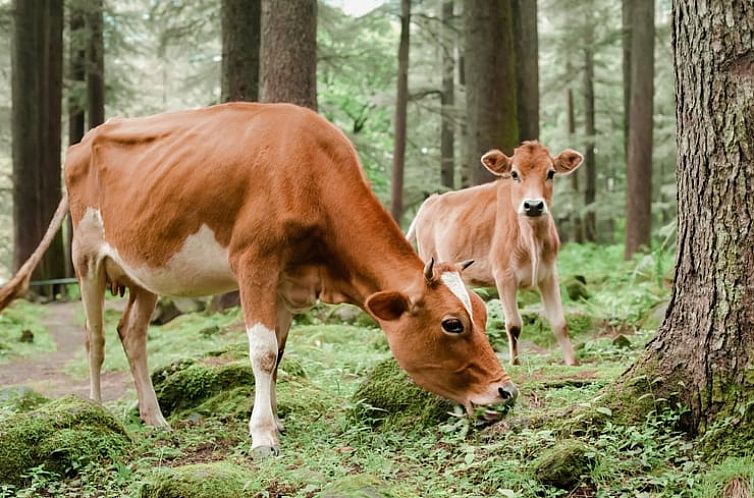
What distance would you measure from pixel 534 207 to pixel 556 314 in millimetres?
1158

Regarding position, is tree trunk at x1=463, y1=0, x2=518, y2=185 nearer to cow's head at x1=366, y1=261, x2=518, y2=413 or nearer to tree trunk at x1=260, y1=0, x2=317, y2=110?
tree trunk at x1=260, y1=0, x2=317, y2=110

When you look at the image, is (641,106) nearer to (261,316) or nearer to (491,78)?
(491,78)

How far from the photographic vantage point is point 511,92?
532 inches

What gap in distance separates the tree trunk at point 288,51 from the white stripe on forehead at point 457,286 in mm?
6691

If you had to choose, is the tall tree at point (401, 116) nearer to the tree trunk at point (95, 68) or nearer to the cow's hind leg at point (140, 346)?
the tree trunk at point (95, 68)

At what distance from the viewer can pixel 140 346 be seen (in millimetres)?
7203

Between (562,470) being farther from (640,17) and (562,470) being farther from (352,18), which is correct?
(352,18)

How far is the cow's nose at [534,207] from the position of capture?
7914 mm

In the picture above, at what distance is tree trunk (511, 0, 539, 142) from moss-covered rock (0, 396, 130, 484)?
473 inches

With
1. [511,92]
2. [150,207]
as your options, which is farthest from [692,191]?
[511,92]

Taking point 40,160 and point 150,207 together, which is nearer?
point 150,207

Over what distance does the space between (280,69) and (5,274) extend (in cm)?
3426

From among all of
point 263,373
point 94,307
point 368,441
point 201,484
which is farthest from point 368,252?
point 94,307

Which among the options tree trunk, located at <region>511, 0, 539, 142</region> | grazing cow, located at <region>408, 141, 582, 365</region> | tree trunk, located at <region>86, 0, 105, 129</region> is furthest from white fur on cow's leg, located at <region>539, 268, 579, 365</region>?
tree trunk, located at <region>86, 0, 105, 129</region>
